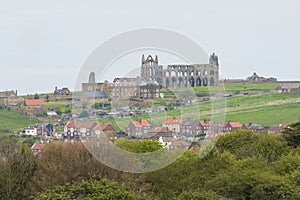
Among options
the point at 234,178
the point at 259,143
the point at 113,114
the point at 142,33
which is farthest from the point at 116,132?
the point at 142,33

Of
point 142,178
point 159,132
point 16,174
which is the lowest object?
point 142,178

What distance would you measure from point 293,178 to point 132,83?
1221 centimetres

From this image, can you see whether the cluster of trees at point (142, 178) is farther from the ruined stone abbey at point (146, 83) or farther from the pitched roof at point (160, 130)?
the pitched roof at point (160, 130)

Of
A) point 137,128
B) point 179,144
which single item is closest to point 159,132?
point 137,128

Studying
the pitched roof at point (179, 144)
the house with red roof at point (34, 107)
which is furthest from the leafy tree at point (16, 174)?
the house with red roof at point (34, 107)

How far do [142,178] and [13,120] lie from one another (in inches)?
4482

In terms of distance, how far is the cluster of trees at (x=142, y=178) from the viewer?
1425 inches

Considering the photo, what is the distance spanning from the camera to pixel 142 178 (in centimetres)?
4350

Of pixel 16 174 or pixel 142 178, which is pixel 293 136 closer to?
pixel 142 178

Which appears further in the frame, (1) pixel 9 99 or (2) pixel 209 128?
(1) pixel 9 99

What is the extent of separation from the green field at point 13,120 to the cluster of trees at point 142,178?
9701 cm

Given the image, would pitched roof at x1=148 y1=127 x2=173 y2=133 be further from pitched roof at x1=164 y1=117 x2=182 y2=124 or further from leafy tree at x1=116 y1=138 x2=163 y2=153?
leafy tree at x1=116 y1=138 x2=163 y2=153

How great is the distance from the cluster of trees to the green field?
97.0 meters

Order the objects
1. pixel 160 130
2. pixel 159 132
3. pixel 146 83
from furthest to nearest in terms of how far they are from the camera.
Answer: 1. pixel 160 130
2. pixel 159 132
3. pixel 146 83
